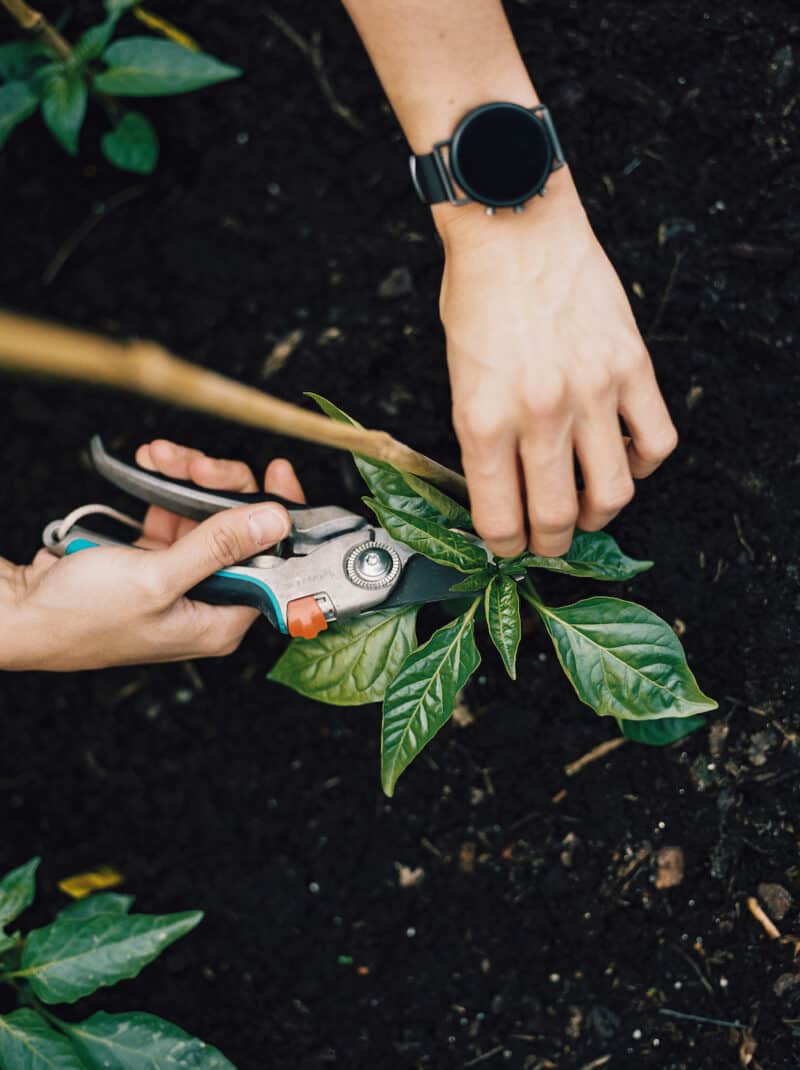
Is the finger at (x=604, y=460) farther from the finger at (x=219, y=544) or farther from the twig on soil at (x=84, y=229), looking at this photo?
the twig on soil at (x=84, y=229)

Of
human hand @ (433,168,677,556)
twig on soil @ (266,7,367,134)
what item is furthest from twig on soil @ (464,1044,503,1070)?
twig on soil @ (266,7,367,134)

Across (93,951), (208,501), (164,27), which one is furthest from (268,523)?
(164,27)

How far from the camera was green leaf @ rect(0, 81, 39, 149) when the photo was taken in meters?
1.93

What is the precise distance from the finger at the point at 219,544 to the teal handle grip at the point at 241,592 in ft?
0.13

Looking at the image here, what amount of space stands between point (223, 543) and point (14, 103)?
121cm

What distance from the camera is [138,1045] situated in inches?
65.6

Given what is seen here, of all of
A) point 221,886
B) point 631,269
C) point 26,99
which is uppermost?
point 26,99

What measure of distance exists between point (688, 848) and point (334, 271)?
1485mm

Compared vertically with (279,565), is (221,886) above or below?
below

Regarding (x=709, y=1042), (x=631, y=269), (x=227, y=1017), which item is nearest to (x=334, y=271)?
(x=631, y=269)

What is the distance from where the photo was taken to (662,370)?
1.89 meters

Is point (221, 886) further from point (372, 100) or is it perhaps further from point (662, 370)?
point (372, 100)

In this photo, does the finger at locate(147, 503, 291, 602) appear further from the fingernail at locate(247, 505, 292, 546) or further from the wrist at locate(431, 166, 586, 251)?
the wrist at locate(431, 166, 586, 251)

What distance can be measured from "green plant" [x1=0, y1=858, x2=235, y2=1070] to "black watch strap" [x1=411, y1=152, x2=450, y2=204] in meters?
1.27
